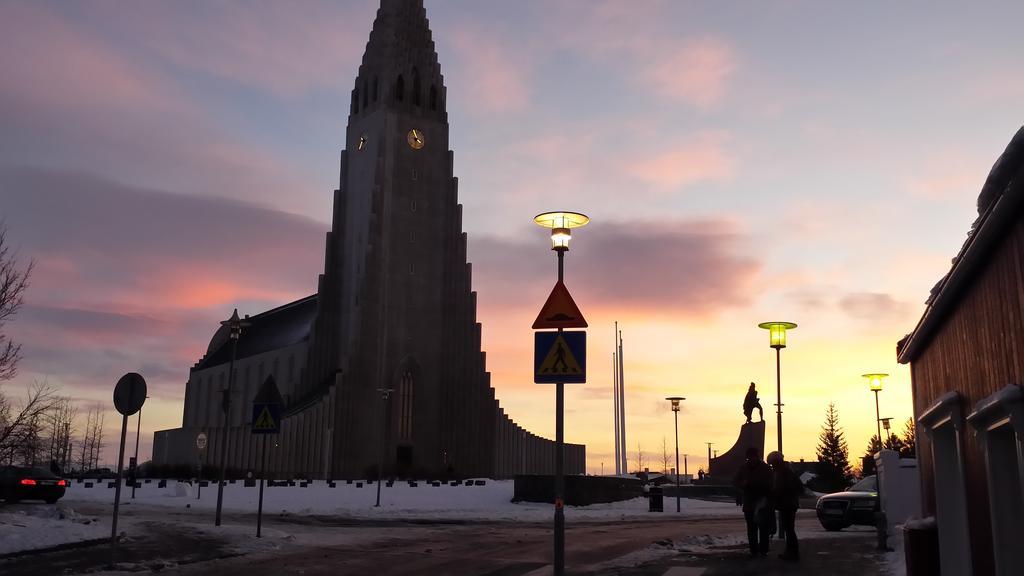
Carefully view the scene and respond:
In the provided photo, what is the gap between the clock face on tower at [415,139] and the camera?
75.4 meters

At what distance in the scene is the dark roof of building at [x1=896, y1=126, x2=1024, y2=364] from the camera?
5.51m

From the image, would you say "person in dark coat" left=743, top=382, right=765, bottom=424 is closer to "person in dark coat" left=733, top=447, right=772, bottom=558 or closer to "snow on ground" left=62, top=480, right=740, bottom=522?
"snow on ground" left=62, top=480, right=740, bottom=522

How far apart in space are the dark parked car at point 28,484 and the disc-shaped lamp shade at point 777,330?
70.7 feet

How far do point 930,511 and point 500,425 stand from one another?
217 ft

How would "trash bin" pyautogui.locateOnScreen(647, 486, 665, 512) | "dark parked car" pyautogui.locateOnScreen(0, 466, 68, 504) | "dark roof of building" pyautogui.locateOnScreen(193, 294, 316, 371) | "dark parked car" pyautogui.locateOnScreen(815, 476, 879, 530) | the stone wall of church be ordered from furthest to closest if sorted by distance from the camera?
"dark roof of building" pyautogui.locateOnScreen(193, 294, 316, 371), the stone wall of church, "trash bin" pyautogui.locateOnScreen(647, 486, 665, 512), "dark parked car" pyautogui.locateOnScreen(0, 466, 68, 504), "dark parked car" pyautogui.locateOnScreen(815, 476, 879, 530)

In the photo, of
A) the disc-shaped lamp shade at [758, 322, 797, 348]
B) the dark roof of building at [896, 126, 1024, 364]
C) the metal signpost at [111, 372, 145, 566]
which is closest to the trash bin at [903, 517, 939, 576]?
the dark roof of building at [896, 126, 1024, 364]

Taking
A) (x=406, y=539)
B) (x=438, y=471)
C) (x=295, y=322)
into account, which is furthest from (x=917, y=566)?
(x=295, y=322)

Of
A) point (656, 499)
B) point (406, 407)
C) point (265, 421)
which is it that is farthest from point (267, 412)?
point (406, 407)

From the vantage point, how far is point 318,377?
244 feet

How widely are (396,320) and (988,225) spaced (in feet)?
224

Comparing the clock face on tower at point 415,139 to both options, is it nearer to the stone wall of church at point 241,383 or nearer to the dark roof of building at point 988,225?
the stone wall of church at point 241,383

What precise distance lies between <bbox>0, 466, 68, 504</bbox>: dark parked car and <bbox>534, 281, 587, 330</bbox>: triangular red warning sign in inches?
835

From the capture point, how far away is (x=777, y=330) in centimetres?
2236

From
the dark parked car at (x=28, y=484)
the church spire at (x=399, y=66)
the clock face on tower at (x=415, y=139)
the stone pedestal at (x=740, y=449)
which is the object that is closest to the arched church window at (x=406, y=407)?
the clock face on tower at (x=415, y=139)
